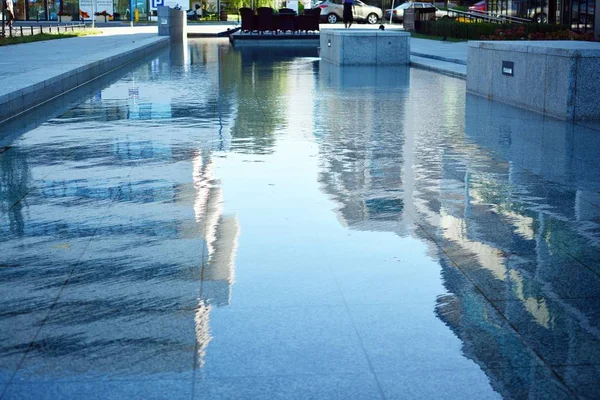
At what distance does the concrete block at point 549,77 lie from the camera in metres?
12.1

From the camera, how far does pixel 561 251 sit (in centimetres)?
599

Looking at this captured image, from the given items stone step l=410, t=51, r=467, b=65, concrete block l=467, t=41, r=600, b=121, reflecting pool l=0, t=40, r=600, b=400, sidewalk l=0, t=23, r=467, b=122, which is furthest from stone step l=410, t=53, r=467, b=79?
reflecting pool l=0, t=40, r=600, b=400

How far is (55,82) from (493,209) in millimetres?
10929

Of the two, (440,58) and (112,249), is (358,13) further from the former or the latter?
(112,249)

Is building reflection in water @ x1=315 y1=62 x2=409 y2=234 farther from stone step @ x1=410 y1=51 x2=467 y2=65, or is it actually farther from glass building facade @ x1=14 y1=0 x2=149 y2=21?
glass building facade @ x1=14 y1=0 x2=149 y2=21

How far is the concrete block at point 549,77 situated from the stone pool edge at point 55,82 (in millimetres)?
7219

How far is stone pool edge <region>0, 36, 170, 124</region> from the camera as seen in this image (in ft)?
43.4

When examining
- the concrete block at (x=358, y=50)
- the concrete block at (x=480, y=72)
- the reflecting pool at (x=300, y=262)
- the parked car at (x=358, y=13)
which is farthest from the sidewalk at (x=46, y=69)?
the parked car at (x=358, y=13)

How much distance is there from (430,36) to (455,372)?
37.5 m

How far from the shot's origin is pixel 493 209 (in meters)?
7.21

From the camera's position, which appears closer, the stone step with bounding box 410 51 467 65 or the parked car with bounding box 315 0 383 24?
the stone step with bounding box 410 51 467 65

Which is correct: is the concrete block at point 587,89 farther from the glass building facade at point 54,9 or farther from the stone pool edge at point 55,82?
the glass building facade at point 54,9

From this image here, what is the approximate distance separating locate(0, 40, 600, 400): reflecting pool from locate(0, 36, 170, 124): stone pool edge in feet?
4.70

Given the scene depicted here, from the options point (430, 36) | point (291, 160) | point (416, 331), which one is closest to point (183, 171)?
point (291, 160)
